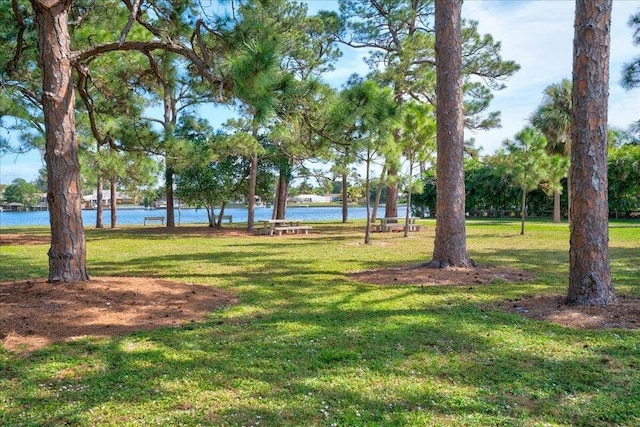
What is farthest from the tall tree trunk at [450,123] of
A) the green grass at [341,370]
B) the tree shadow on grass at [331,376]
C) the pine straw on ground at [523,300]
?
the tree shadow on grass at [331,376]

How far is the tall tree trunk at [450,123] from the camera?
8.12 meters

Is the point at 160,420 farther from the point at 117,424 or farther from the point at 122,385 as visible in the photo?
the point at 122,385

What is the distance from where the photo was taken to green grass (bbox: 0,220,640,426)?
9.39 feet

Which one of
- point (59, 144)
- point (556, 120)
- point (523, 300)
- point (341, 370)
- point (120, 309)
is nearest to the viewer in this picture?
point (341, 370)

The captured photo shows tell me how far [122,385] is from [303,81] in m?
4.90

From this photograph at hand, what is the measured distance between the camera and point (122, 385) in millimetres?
3297

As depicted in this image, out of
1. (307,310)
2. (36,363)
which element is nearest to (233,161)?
(307,310)

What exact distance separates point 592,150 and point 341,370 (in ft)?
13.0

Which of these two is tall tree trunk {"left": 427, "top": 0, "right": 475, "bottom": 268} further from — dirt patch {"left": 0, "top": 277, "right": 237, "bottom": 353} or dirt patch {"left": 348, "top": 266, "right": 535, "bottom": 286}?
dirt patch {"left": 0, "top": 277, "right": 237, "bottom": 353}

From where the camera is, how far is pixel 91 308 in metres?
5.24

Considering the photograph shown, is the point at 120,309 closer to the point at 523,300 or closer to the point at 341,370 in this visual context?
the point at 341,370

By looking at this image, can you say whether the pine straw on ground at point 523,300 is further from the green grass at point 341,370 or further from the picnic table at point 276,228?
the picnic table at point 276,228

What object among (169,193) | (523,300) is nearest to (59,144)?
(523,300)

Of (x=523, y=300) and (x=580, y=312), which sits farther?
(x=523, y=300)
